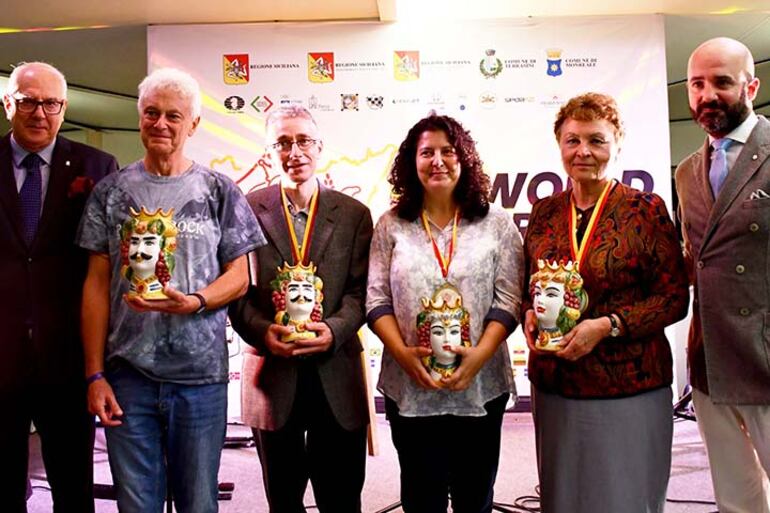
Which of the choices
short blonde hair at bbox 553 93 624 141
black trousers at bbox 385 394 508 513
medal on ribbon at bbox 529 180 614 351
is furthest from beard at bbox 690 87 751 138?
black trousers at bbox 385 394 508 513

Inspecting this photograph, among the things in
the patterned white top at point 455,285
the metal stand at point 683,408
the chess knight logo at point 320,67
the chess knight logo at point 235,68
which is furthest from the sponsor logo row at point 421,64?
the patterned white top at point 455,285

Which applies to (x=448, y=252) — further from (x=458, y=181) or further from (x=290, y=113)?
(x=290, y=113)

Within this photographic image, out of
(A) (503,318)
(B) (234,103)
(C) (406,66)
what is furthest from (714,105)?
(B) (234,103)

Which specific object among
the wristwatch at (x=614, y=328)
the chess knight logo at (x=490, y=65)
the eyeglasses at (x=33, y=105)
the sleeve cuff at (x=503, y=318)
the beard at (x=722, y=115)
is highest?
the chess knight logo at (x=490, y=65)

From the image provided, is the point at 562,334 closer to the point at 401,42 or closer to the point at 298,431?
the point at 298,431

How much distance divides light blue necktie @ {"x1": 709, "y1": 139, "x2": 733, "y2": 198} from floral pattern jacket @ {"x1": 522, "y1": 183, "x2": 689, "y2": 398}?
274 mm

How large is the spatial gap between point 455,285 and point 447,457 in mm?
565

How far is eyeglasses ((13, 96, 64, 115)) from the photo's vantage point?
92.9 inches

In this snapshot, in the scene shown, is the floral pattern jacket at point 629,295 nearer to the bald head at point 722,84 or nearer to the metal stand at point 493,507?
the bald head at point 722,84

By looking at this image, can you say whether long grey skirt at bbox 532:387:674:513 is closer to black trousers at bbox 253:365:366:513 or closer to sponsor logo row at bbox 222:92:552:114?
black trousers at bbox 253:365:366:513

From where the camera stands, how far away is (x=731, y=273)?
217cm

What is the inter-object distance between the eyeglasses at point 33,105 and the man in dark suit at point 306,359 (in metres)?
0.77

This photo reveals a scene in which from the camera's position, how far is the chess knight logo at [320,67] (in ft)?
17.7

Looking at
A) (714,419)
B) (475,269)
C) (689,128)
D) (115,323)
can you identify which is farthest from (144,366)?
(689,128)
